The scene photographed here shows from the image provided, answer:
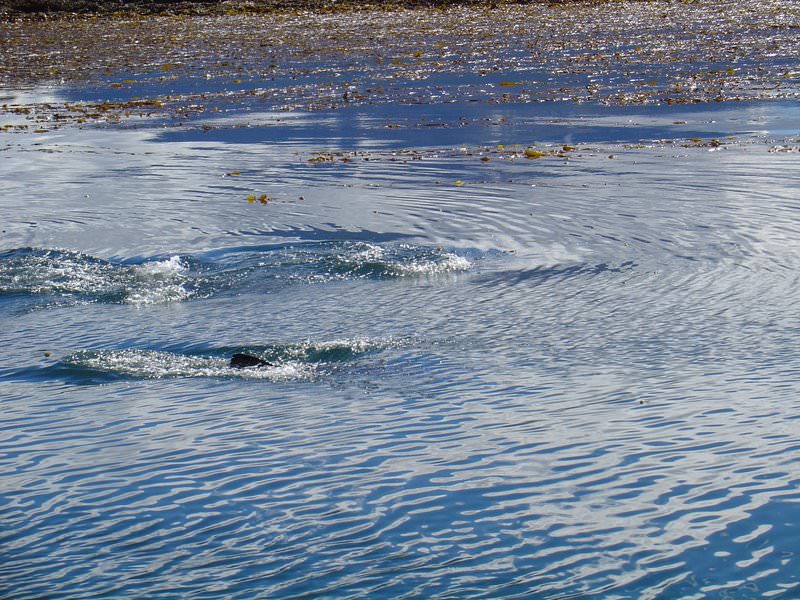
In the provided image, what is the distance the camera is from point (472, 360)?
6055mm

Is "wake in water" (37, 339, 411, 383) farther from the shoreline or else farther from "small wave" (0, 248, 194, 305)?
the shoreline

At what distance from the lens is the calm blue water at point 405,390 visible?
3994 mm

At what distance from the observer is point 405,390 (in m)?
5.58

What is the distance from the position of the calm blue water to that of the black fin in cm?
13

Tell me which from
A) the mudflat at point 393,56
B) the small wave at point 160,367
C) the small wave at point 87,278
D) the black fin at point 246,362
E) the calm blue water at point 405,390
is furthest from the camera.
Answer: the mudflat at point 393,56

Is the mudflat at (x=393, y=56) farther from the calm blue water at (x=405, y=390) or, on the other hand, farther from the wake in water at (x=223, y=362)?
the wake in water at (x=223, y=362)

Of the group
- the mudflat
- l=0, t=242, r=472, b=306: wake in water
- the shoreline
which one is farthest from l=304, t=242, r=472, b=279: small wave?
the shoreline

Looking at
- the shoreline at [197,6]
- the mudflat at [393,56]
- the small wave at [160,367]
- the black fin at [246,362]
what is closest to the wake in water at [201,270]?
the small wave at [160,367]

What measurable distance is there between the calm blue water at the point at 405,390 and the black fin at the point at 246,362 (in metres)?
0.13

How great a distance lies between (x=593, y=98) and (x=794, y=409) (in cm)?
1437

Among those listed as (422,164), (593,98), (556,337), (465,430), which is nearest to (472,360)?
(556,337)

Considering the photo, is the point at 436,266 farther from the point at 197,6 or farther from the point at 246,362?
the point at 197,6

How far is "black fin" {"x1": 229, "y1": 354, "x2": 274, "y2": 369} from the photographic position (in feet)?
19.7

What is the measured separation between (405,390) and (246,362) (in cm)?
93
